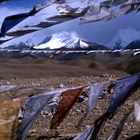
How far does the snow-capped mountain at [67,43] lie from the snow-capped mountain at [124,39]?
1.82ft

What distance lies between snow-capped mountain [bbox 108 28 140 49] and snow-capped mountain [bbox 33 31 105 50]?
1.82 ft

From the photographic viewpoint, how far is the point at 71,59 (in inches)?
845

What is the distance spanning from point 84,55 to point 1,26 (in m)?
15.1

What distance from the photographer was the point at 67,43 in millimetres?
23344

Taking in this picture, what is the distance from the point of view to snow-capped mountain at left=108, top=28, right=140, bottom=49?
776 inches

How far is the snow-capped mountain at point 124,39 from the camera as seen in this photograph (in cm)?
1970

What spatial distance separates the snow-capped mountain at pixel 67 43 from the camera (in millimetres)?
21177

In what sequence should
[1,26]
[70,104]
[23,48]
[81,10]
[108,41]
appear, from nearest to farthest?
[70,104] < [1,26] < [81,10] < [108,41] < [23,48]

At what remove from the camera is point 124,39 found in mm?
19766

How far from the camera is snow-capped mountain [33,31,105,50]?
21177 mm

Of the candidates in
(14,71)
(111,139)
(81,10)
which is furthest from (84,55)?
(111,139)

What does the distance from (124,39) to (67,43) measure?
13.7 ft

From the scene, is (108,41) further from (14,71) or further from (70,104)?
(70,104)

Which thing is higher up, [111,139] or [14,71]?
[111,139]
